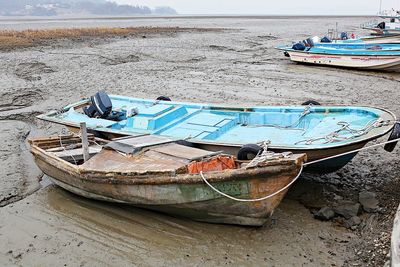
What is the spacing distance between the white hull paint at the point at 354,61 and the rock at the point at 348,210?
13.2m

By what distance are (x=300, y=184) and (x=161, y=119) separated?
2.94 meters

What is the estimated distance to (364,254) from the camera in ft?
17.0

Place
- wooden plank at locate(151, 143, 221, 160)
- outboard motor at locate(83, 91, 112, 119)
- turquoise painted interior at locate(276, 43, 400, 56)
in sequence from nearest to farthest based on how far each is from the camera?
1. wooden plank at locate(151, 143, 221, 160)
2. outboard motor at locate(83, 91, 112, 119)
3. turquoise painted interior at locate(276, 43, 400, 56)

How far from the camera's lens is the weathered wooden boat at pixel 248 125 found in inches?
246

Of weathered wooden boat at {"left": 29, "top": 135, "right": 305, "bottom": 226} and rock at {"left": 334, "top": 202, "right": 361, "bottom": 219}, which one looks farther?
rock at {"left": 334, "top": 202, "right": 361, "bottom": 219}

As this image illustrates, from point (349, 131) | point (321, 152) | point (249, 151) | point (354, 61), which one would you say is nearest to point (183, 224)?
point (249, 151)

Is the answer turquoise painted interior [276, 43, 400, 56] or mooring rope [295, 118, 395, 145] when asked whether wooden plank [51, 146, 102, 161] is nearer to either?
mooring rope [295, 118, 395, 145]

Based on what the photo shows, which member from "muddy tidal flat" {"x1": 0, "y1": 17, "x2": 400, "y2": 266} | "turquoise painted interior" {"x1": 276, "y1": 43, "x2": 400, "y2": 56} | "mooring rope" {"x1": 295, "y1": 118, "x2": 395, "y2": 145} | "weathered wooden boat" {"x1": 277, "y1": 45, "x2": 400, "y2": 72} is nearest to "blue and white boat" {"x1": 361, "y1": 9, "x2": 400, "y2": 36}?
"turquoise painted interior" {"x1": 276, "y1": 43, "x2": 400, "y2": 56}

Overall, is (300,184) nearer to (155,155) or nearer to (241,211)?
(241,211)

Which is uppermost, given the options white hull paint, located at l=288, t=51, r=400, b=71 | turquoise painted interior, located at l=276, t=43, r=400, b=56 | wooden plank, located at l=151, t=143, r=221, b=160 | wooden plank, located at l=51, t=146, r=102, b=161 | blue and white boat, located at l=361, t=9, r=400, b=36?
blue and white boat, located at l=361, t=9, r=400, b=36

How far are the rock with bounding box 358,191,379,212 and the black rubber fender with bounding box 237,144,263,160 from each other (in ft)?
6.08

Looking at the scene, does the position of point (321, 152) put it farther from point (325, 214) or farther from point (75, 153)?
point (75, 153)

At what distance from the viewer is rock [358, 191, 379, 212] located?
6.21 metres

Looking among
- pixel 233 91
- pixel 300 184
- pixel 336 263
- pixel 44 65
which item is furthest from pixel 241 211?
pixel 44 65
